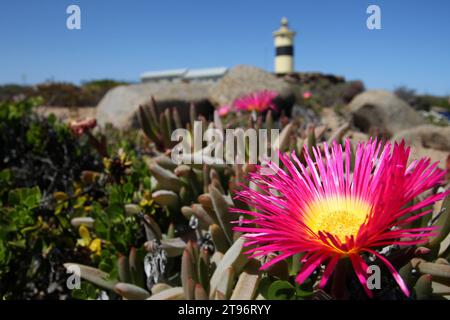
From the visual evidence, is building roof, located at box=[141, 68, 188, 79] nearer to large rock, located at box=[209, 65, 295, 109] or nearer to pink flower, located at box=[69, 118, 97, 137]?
large rock, located at box=[209, 65, 295, 109]

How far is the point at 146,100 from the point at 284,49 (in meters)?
12.4

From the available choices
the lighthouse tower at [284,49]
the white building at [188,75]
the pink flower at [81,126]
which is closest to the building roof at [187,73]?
the white building at [188,75]

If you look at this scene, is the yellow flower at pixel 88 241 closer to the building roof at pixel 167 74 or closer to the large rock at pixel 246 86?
Answer: the large rock at pixel 246 86

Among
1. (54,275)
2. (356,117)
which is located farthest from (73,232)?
(356,117)

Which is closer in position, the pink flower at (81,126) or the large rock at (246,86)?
the pink flower at (81,126)

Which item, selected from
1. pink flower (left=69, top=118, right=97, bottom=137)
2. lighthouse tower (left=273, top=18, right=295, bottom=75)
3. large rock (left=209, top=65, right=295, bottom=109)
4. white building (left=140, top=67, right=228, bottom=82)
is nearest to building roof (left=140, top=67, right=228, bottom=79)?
white building (left=140, top=67, right=228, bottom=82)

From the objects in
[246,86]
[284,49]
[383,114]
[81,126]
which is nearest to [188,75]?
[284,49]

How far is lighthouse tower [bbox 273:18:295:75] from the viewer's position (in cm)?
1673

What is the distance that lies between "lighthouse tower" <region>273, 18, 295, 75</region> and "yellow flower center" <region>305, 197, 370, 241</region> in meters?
16.3

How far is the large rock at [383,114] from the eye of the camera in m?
5.55

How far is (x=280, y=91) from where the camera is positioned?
6059 mm

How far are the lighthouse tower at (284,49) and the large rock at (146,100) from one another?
36.2 ft

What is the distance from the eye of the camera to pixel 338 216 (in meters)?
0.72

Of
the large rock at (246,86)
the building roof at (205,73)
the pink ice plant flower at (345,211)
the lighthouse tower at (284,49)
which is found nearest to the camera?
the pink ice plant flower at (345,211)
